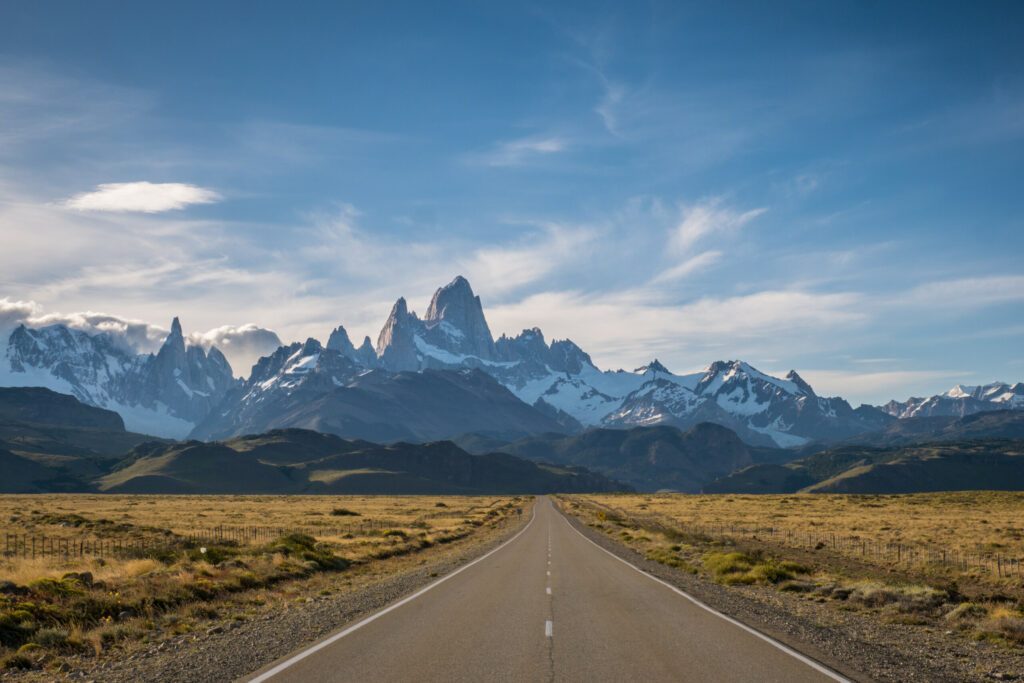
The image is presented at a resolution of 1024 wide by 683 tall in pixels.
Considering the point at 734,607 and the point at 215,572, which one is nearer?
the point at 734,607

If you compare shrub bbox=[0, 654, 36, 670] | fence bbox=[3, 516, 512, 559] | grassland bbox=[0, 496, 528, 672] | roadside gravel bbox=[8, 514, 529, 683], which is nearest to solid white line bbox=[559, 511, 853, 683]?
roadside gravel bbox=[8, 514, 529, 683]

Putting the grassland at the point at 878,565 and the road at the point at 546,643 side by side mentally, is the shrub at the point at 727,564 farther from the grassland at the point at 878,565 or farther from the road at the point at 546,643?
the road at the point at 546,643

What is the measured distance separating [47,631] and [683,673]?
12.2 m

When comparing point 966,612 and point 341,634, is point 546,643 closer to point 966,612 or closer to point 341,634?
point 341,634

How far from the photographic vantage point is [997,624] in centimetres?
1778

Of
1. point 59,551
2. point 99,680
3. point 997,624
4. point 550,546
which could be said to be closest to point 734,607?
point 997,624

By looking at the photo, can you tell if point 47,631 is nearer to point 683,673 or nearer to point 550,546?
point 683,673

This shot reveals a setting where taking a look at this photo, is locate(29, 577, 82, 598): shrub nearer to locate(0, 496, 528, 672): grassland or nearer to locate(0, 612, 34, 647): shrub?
locate(0, 496, 528, 672): grassland

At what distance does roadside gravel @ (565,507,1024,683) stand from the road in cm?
74

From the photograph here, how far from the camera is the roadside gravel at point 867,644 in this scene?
13.2 meters

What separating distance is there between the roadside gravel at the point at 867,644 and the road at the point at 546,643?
0.74m

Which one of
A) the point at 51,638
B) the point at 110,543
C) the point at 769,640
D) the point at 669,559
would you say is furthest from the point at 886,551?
the point at 110,543

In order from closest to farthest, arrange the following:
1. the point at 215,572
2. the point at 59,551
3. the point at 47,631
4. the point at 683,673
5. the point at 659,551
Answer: the point at 683,673 < the point at 47,631 < the point at 215,572 < the point at 59,551 < the point at 659,551

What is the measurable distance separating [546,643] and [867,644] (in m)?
6.59
